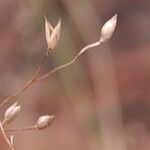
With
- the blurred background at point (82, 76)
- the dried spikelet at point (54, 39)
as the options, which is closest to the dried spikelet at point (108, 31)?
the dried spikelet at point (54, 39)

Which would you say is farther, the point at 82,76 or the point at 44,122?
the point at 82,76

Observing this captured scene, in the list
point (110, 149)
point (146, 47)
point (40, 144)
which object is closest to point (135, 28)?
point (146, 47)

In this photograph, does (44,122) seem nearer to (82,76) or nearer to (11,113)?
(11,113)

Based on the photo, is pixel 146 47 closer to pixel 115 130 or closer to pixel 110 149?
pixel 115 130

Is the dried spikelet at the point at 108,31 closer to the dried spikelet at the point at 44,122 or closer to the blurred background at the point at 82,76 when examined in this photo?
the dried spikelet at the point at 44,122

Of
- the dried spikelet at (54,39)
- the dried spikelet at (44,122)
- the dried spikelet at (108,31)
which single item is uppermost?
the dried spikelet at (54,39)

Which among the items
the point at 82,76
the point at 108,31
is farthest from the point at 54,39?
the point at 82,76

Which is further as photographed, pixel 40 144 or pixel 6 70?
pixel 6 70

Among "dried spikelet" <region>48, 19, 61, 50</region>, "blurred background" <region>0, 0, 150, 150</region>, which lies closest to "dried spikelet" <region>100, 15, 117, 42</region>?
"dried spikelet" <region>48, 19, 61, 50</region>
